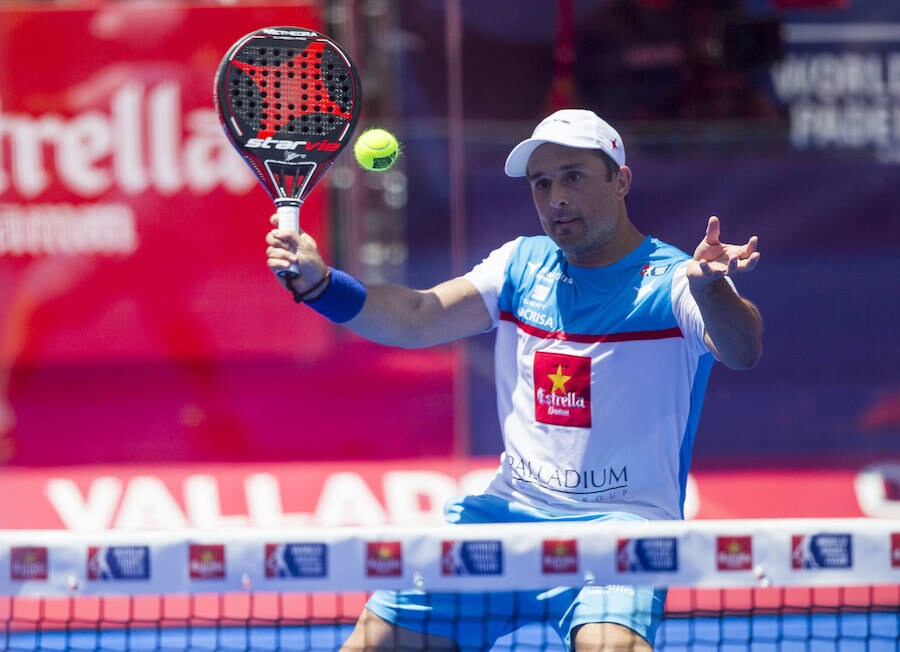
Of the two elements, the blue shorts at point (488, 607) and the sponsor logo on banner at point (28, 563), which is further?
the blue shorts at point (488, 607)

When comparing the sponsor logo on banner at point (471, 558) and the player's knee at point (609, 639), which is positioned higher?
the sponsor logo on banner at point (471, 558)

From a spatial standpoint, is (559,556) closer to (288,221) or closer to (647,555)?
(647,555)

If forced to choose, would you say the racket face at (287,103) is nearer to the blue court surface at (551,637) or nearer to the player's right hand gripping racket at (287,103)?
the player's right hand gripping racket at (287,103)

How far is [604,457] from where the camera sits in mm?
3445

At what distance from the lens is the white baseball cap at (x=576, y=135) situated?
137 inches

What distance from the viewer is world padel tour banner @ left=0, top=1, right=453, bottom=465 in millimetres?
6273

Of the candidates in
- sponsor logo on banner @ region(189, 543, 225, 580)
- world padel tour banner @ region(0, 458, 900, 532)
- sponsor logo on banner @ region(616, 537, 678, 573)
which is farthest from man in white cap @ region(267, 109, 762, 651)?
world padel tour banner @ region(0, 458, 900, 532)

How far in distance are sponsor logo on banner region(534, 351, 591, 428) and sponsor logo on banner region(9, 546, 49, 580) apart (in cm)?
134

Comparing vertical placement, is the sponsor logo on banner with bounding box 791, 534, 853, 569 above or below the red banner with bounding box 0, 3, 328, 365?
below

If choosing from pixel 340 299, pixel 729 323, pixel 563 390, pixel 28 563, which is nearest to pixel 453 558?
pixel 563 390

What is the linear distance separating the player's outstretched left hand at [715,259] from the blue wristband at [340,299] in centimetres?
90

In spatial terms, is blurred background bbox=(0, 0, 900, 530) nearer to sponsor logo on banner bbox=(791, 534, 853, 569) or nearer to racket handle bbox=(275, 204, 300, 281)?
racket handle bbox=(275, 204, 300, 281)

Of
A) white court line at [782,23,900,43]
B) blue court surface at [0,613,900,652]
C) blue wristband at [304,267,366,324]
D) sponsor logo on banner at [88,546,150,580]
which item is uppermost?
white court line at [782,23,900,43]

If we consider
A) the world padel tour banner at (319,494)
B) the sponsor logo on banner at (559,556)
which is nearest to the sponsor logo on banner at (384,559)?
the sponsor logo on banner at (559,556)
